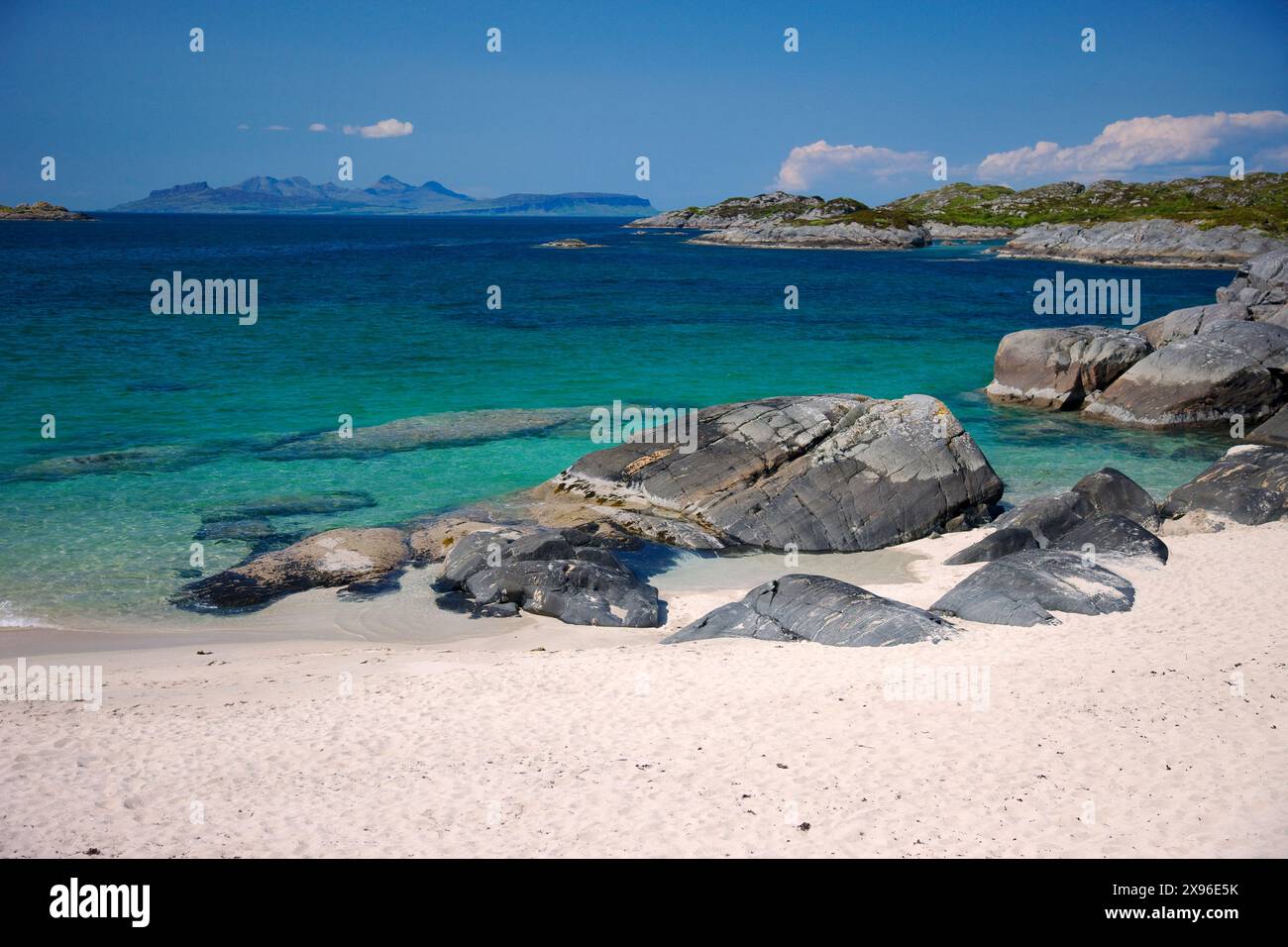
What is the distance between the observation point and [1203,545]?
1858 centimetres

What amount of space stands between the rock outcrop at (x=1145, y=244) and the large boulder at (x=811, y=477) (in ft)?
302

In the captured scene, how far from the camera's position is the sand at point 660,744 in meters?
9.07

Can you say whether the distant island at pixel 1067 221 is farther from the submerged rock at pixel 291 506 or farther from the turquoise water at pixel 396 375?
the submerged rock at pixel 291 506

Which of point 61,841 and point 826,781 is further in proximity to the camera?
point 826,781

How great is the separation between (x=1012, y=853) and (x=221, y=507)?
64.0 feet

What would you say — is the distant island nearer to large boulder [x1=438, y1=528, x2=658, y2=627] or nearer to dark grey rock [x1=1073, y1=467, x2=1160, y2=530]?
dark grey rock [x1=1073, y1=467, x2=1160, y2=530]

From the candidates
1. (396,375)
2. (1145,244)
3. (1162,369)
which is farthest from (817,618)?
(1145,244)

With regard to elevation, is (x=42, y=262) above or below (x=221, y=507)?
above

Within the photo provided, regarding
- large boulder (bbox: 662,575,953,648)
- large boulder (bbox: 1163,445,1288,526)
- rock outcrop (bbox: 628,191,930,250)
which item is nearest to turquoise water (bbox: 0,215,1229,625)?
large boulder (bbox: 1163,445,1288,526)

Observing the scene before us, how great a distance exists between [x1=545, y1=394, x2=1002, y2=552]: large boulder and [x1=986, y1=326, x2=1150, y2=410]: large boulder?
14.5 m

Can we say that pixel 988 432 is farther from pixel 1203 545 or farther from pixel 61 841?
pixel 61 841

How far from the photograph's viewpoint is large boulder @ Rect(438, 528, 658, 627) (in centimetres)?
1638

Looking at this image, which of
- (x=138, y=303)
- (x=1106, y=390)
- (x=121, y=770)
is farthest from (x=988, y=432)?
(x=138, y=303)

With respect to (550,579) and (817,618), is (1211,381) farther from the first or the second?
(550,579)
